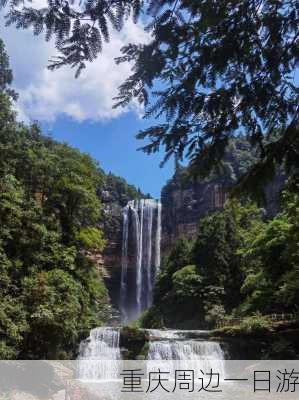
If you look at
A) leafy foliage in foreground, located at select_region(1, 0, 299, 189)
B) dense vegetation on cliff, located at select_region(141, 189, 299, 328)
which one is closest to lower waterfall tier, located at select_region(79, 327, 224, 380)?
dense vegetation on cliff, located at select_region(141, 189, 299, 328)

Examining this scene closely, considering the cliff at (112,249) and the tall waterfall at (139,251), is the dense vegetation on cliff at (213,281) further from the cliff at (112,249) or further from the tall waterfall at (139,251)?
the cliff at (112,249)

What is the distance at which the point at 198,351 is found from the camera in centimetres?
1914

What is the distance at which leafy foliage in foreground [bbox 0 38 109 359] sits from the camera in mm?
13648

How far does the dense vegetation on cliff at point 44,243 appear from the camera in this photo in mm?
13664

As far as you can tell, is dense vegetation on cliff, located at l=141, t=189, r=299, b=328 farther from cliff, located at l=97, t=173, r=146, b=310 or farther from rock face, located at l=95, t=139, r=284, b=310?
cliff, located at l=97, t=173, r=146, b=310

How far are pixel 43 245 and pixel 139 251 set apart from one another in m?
36.3

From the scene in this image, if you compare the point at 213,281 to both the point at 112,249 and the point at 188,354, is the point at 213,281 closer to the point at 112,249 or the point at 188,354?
the point at 188,354

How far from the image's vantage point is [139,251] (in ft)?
169

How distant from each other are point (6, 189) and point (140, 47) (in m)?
11.3

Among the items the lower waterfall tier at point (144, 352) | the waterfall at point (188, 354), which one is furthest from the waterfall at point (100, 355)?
the waterfall at point (188, 354)

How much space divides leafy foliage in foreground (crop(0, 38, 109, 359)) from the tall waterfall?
30679mm

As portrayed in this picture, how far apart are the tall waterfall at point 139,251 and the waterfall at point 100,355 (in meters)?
28.8

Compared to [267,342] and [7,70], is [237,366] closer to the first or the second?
[267,342]

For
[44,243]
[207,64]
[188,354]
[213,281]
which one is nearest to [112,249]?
[213,281]
